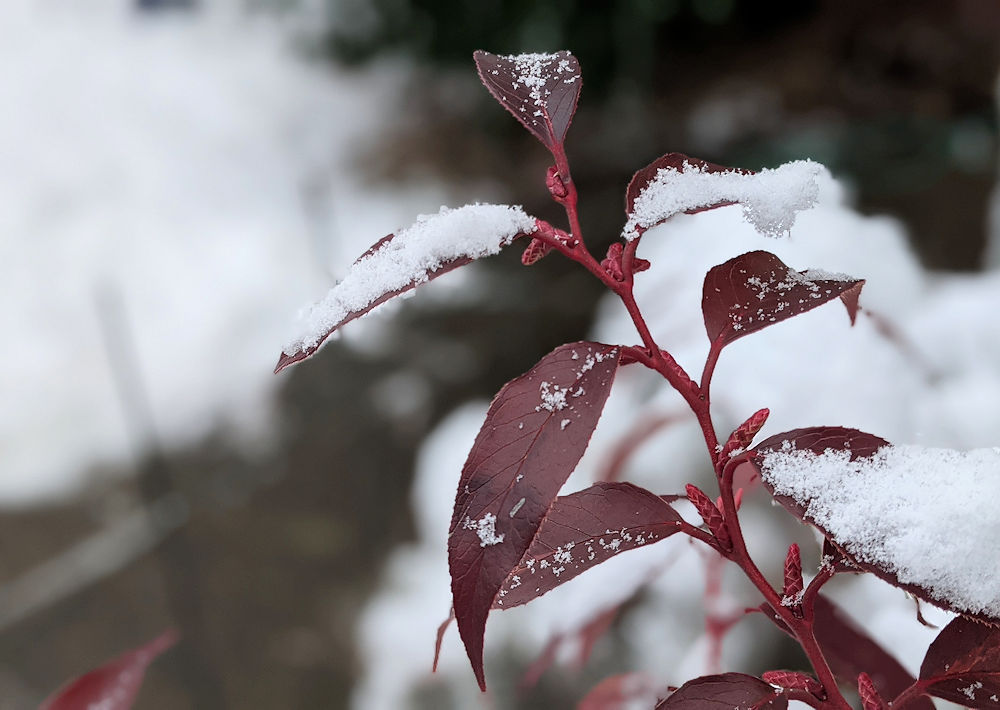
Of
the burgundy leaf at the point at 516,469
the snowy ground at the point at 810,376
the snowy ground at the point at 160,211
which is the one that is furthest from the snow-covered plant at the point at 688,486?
the snowy ground at the point at 160,211

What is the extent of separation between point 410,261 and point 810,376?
0.46 metres

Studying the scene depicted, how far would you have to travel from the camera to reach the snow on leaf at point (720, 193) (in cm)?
27

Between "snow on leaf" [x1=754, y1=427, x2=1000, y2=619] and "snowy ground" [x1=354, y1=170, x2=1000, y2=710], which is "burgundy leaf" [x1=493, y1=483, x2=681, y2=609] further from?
"snowy ground" [x1=354, y1=170, x2=1000, y2=710]

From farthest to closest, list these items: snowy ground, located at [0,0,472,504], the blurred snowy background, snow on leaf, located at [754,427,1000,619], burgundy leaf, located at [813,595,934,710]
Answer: snowy ground, located at [0,0,472,504], the blurred snowy background, burgundy leaf, located at [813,595,934,710], snow on leaf, located at [754,427,1000,619]

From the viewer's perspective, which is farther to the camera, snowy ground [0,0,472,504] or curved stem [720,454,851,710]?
snowy ground [0,0,472,504]

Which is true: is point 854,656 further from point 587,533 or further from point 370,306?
point 370,306

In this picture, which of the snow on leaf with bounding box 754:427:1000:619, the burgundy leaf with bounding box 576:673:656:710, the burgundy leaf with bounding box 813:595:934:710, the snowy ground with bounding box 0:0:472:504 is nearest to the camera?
the snow on leaf with bounding box 754:427:1000:619

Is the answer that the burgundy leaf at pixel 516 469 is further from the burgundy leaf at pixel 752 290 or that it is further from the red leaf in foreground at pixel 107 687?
the red leaf in foreground at pixel 107 687

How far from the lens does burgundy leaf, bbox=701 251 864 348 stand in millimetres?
281

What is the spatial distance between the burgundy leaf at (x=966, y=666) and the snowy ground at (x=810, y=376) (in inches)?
5.6

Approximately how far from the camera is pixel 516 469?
250mm

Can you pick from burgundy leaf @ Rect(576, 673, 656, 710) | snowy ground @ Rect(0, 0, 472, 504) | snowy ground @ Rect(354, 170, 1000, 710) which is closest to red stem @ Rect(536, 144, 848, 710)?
snowy ground @ Rect(354, 170, 1000, 710)

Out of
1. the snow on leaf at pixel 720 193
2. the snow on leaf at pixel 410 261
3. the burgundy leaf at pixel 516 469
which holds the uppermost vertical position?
the snow on leaf at pixel 410 261

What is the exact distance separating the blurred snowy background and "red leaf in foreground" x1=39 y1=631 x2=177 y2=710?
0.76ft
